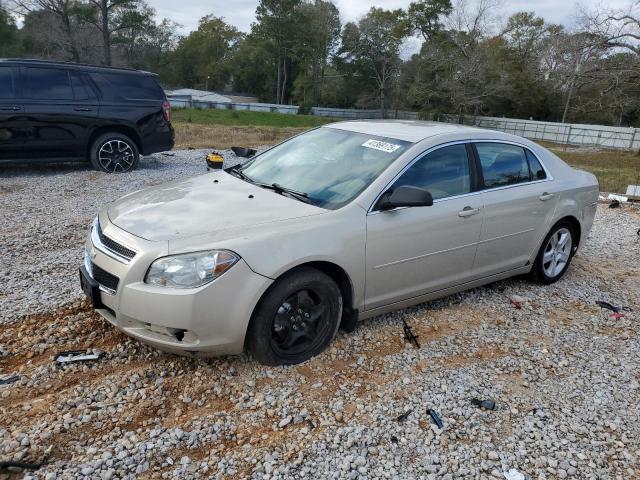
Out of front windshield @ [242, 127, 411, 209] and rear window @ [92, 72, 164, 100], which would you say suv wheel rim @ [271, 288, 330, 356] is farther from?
rear window @ [92, 72, 164, 100]

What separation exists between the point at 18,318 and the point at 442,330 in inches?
127

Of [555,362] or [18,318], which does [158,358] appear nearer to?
[18,318]

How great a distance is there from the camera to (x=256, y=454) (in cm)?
263

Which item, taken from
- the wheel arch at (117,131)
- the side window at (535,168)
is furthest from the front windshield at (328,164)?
the wheel arch at (117,131)

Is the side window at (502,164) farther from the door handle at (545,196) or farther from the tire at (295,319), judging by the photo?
the tire at (295,319)

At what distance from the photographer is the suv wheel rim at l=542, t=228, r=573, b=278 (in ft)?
16.5

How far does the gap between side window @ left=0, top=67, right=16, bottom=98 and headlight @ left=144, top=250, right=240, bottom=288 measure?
23.1ft

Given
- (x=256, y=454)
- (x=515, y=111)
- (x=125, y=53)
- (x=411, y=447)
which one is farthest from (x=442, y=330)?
(x=125, y=53)

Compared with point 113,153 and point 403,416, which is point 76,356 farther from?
point 113,153

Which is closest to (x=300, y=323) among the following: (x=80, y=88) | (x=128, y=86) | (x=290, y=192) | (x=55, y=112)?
(x=290, y=192)

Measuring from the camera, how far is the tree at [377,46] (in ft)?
181

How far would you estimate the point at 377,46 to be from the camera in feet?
183

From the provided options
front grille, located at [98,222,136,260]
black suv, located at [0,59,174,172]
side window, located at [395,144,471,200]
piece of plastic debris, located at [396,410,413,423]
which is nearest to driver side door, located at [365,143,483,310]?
Result: side window, located at [395,144,471,200]

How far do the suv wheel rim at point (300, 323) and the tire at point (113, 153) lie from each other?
721cm
